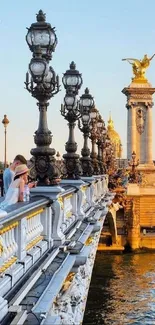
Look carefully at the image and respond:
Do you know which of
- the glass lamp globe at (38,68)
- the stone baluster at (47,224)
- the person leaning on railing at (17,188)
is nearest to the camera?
the person leaning on railing at (17,188)

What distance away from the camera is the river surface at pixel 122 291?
31.8 m

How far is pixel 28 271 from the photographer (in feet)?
26.2

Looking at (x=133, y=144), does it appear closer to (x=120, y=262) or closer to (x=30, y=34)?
(x=120, y=262)

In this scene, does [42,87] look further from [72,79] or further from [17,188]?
[72,79]

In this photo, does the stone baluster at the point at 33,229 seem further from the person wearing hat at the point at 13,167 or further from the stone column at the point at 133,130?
the stone column at the point at 133,130

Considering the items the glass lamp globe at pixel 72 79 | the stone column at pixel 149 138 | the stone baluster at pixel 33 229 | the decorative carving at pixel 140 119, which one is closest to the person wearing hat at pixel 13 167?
the stone baluster at pixel 33 229

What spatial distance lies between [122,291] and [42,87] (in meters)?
28.3

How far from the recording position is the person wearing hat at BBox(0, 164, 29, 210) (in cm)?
936

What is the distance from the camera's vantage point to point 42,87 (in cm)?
1152

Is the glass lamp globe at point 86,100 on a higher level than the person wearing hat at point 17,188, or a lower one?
higher

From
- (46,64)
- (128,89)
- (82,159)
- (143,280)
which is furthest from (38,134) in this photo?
(128,89)

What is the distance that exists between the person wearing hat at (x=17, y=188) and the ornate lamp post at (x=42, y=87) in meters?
1.81

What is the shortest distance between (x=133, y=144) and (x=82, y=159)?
51.6 m

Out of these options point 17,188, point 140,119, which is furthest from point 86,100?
point 140,119
